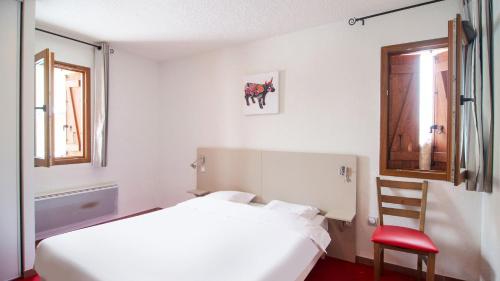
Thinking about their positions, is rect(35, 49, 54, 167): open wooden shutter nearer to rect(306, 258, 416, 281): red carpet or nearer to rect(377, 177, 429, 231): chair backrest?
rect(306, 258, 416, 281): red carpet

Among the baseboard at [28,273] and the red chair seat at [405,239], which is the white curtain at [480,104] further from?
the baseboard at [28,273]

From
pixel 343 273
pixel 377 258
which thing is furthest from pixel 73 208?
pixel 377 258

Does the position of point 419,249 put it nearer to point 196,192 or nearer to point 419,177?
point 419,177

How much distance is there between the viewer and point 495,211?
1.83m

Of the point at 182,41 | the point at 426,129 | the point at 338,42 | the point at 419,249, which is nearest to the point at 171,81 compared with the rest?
the point at 182,41

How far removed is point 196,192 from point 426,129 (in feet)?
9.46

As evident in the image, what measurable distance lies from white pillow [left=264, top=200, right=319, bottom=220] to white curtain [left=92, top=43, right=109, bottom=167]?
2405 mm

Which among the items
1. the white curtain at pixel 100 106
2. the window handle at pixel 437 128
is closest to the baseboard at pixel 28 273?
the white curtain at pixel 100 106

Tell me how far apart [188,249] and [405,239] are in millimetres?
1702

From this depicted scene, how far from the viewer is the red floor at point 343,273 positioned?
2330mm

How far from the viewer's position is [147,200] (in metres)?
4.19

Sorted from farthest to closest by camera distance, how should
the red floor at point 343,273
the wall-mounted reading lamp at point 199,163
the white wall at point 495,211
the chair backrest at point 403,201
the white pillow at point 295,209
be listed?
the wall-mounted reading lamp at point 199,163 < the white pillow at point 295,209 < the red floor at point 343,273 < the chair backrest at point 403,201 < the white wall at point 495,211

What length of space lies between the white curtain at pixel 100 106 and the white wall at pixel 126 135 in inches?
6.3

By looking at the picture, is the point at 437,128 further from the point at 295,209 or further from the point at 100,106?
the point at 100,106
